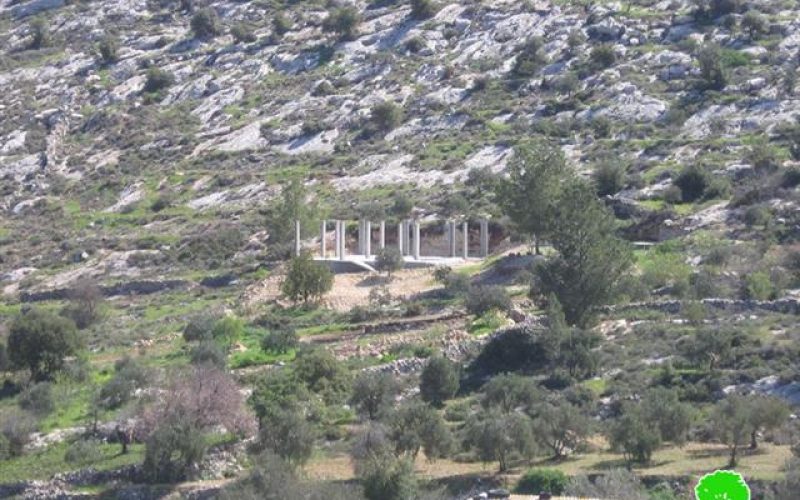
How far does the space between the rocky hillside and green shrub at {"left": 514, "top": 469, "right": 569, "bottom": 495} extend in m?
29.9

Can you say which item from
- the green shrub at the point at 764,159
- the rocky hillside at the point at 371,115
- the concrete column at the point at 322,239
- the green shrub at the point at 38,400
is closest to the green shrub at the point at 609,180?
the rocky hillside at the point at 371,115

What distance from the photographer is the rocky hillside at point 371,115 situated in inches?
3248

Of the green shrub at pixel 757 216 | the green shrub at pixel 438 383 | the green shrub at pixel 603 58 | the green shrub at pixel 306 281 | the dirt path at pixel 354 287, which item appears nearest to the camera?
the green shrub at pixel 438 383

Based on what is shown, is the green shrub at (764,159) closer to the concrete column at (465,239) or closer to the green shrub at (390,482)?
the concrete column at (465,239)

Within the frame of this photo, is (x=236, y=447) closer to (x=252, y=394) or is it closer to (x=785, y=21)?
(x=252, y=394)

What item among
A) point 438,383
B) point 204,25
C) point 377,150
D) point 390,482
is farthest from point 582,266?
point 204,25

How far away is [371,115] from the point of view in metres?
98.1

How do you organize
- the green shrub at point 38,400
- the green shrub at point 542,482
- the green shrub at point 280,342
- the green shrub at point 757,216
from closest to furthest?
the green shrub at point 542,482, the green shrub at point 38,400, the green shrub at point 280,342, the green shrub at point 757,216

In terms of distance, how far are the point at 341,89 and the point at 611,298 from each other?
52.6 metres

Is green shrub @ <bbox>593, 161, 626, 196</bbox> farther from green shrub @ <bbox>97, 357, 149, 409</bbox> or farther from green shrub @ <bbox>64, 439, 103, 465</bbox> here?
green shrub @ <bbox>64, 439, 103, 465</bbox>

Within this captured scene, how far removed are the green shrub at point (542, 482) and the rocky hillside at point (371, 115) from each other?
2985 centimetres

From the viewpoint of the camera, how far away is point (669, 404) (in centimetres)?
4234

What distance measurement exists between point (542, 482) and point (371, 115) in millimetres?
61628

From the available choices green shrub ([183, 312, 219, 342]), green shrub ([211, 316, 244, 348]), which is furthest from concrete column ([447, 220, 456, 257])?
green shrub ([211, 316, 244, 348])
